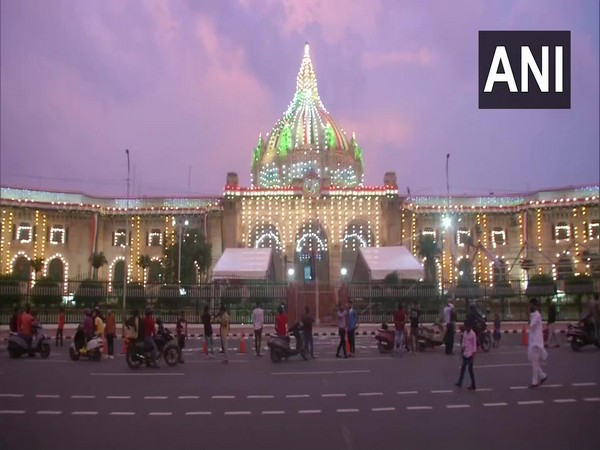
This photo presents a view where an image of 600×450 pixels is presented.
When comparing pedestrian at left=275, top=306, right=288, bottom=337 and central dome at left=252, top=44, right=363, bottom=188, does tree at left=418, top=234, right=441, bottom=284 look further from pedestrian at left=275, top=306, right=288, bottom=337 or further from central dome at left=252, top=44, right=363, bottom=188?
pedestrian at left=275, top=306, right=288, bottom=337

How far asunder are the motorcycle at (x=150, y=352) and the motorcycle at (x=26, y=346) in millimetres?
3188

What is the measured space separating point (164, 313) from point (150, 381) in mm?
16416

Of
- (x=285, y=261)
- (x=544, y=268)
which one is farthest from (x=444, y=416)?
(x=544, y=268)

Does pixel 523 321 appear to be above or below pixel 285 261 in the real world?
below

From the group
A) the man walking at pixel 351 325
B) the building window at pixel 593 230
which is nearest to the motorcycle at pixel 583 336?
the man walking at pixel 351 325

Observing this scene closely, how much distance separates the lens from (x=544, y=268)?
55.6m

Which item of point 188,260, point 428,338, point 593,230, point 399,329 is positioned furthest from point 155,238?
point 399,329

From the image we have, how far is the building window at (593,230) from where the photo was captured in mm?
56406

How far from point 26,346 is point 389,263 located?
949 inches

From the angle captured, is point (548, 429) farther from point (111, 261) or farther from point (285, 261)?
point (111, 261)

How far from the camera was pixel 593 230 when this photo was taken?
56.7 m

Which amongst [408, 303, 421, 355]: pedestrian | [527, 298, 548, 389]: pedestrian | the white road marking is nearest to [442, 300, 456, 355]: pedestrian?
[408, 303, 421, 355]: pedestrian

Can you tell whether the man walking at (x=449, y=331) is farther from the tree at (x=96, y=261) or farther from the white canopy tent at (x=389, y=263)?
the tree at (x=96, y=261)

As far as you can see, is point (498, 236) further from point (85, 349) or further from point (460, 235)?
point (85, 349)
